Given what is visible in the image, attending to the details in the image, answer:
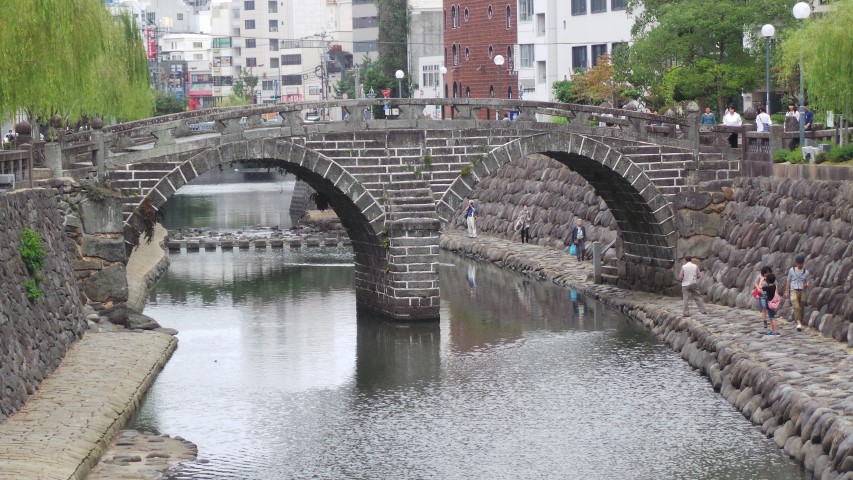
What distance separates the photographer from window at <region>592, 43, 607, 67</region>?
70.0 m

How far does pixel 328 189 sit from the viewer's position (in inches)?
1553

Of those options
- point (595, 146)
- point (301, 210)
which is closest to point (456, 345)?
point (595, 146)

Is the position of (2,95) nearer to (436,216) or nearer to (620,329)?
(436,216)

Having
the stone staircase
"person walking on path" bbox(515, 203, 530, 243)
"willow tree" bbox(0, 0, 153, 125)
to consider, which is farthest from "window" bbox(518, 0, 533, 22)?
the stone staircase

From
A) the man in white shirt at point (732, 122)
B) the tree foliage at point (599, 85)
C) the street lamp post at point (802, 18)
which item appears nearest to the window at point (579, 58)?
the tree foliage at point (599, 85)

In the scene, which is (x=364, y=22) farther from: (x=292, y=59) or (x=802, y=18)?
(x=802, y=18)

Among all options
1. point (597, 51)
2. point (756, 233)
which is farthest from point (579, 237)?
point (597, 51)

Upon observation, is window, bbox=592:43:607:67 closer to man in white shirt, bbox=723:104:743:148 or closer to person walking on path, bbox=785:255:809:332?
man in white shirt, bbox=723:104:743:148

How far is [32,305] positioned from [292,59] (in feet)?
423

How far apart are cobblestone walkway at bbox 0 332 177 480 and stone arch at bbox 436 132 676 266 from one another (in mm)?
10099

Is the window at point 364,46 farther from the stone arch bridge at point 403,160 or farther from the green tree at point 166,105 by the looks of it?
the stone arch bridge at point 403,160

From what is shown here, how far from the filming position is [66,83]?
34781 millimetres

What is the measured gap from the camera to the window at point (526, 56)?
256ft

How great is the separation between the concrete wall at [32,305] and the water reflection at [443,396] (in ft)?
7.74
